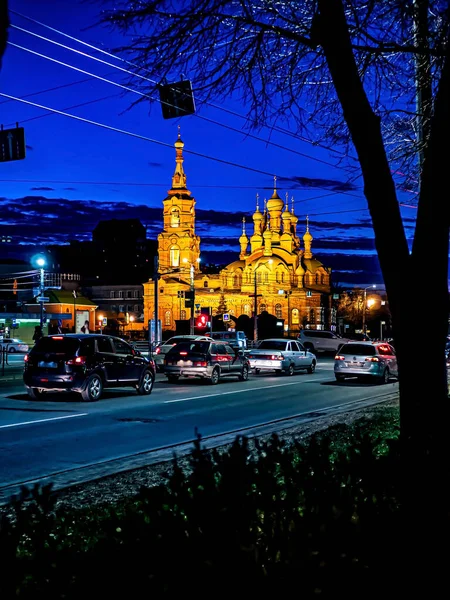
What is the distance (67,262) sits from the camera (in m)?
142

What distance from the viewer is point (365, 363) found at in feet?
93.8

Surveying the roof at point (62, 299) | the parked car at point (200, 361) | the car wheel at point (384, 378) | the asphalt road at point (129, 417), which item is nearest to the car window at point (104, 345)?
the asphalt road at point (129, 417)

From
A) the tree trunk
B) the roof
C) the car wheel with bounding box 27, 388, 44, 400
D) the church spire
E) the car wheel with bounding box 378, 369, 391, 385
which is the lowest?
the car wheel with bounding box 378, 369, 391, 385

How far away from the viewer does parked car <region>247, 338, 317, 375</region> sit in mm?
33219

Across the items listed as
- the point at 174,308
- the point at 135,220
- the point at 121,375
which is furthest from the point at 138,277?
the point at 121,375

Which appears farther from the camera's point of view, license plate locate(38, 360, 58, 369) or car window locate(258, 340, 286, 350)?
car window locate(258, 340, 286, 350)

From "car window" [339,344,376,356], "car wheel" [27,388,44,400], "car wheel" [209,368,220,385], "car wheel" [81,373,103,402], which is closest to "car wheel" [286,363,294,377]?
"car window" [339,344,376,356]

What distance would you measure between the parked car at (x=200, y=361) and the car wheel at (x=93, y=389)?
7305 millimetres

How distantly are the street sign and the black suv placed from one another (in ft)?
19.4

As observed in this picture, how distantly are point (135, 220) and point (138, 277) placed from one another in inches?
526

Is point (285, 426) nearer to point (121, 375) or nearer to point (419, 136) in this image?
point (419, 136)

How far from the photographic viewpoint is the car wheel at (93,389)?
1959 cm

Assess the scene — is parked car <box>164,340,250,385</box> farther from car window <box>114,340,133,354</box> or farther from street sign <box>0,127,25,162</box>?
street sign <box>0,127,25,162</box>

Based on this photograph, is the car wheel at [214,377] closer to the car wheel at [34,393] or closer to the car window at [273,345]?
the car window at [273,345]
